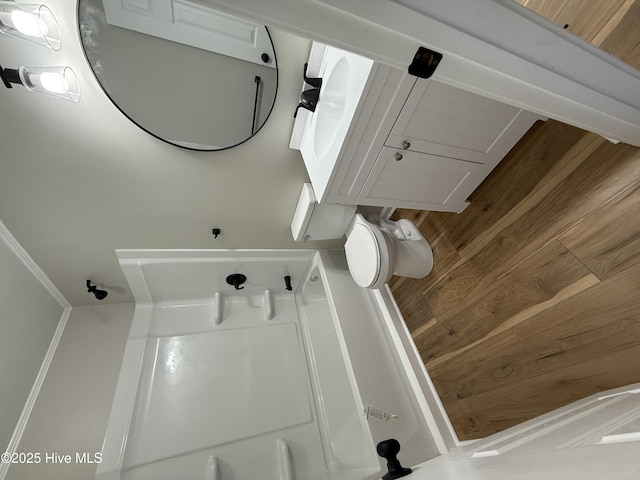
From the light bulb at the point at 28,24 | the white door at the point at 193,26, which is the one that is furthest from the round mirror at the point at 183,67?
the light bulb at the point at 28,24

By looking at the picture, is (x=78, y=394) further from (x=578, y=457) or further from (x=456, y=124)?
(x=456, y=124)

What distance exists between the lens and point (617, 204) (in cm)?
87

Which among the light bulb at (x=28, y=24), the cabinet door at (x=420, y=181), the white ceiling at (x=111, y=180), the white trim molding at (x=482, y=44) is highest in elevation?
the light bulb at (x=28, y=24)

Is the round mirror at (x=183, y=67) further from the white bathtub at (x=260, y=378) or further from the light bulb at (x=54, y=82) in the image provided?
the white bathtub at (x=260, y=378)

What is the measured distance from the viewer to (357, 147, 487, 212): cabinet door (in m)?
1.07

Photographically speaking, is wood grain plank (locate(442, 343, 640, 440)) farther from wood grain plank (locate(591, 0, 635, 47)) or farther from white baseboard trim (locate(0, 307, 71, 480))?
white baseboard trim (locate(0, 307, 71, 480))

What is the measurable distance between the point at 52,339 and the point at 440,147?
2.29 metres

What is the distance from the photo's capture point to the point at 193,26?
104cm

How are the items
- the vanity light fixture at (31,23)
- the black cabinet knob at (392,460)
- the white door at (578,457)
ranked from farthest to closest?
the vanity light fixture at (31,23)
the black cabinet knob at (392,460)
the white door at (578,457)

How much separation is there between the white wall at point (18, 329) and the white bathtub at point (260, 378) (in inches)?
14.9

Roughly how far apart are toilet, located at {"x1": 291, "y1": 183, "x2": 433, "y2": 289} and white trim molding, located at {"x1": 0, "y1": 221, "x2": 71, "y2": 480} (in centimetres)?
140

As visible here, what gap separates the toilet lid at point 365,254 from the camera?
4.24 ft

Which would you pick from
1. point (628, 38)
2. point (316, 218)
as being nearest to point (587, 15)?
point (628, 38)

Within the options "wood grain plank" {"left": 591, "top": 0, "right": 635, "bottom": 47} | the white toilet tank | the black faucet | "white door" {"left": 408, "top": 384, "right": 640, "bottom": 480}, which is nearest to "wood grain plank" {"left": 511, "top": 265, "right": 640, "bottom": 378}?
"white door" {"left": 408, "top": 384, "right": 640, "bottom": 480}
